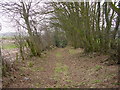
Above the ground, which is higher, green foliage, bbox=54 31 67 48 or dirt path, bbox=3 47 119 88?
green foliage, bbox=54 31 67 48

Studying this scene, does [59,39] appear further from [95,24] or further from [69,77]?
[69,77]

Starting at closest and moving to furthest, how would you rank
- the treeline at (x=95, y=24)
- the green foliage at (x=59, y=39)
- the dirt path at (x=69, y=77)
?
the dirt path at (x=69, y=77) → the treeline at (x=95, y=24) → the green foliage at (x=59, y=39)

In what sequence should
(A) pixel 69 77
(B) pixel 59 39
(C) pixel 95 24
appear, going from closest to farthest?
(A) pixel 69 77
(C) pixel 95 24
(B) pixel 59 39

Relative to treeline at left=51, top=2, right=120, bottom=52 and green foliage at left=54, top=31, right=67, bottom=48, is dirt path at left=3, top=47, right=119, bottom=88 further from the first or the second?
green foliage at left=54, top=31, right=67, bottom=48

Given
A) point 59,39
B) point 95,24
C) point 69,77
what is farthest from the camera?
point 59,39

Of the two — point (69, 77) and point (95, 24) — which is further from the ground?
point (95, 24)

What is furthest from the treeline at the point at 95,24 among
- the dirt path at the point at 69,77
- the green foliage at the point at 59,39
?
the green foliage at the point at 59,39

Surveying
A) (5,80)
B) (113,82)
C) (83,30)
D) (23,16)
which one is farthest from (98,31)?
(5,80)

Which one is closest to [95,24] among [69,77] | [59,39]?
[69,77]

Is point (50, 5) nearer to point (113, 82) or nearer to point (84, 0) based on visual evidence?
point (84, 0)

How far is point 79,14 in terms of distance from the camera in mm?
16109

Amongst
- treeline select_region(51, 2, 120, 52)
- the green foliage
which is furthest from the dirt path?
the green foliage

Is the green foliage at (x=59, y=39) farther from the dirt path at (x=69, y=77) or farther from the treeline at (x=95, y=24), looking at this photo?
the dirt path at (x=69, y=77)

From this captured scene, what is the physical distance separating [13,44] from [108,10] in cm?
833
